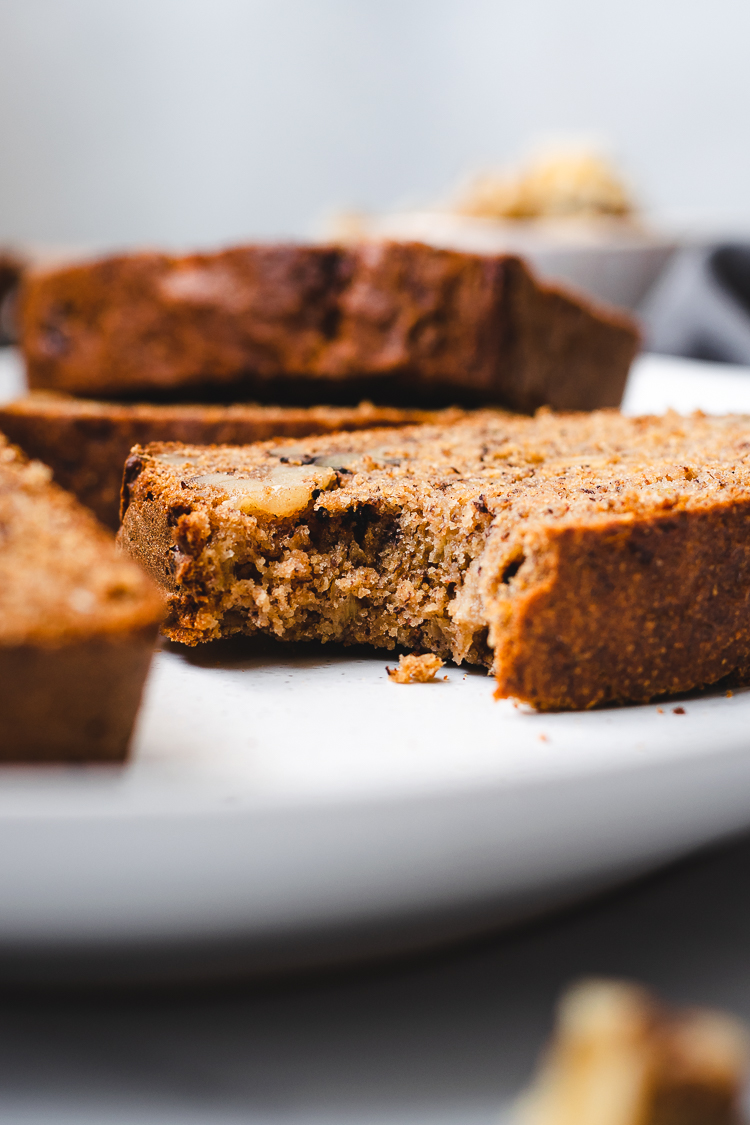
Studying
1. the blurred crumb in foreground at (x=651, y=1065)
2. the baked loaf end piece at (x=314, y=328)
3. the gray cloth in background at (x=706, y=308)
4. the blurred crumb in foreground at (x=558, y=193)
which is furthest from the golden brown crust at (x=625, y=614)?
the blurred crumb in foreground at (x=558, y=193)

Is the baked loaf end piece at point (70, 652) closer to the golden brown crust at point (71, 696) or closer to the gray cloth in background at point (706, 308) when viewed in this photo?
the golden brown crust at point (71, 696)

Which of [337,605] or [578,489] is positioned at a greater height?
[578,489]

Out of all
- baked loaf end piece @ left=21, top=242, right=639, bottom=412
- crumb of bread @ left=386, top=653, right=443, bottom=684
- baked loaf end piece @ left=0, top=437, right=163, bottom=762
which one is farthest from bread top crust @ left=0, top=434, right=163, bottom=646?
baked loaf end piece @ left=21, top=242, right=639, bottom=412

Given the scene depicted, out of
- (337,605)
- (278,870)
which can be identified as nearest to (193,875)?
(278,870)

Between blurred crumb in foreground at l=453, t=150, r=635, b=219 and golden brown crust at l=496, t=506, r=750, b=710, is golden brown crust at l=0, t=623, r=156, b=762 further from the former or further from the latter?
blurred crumb in foreground at l=453, t=150, r=635, b=219

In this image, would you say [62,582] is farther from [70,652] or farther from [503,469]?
[503,469]

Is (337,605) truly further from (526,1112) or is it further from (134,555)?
(526,1112)
